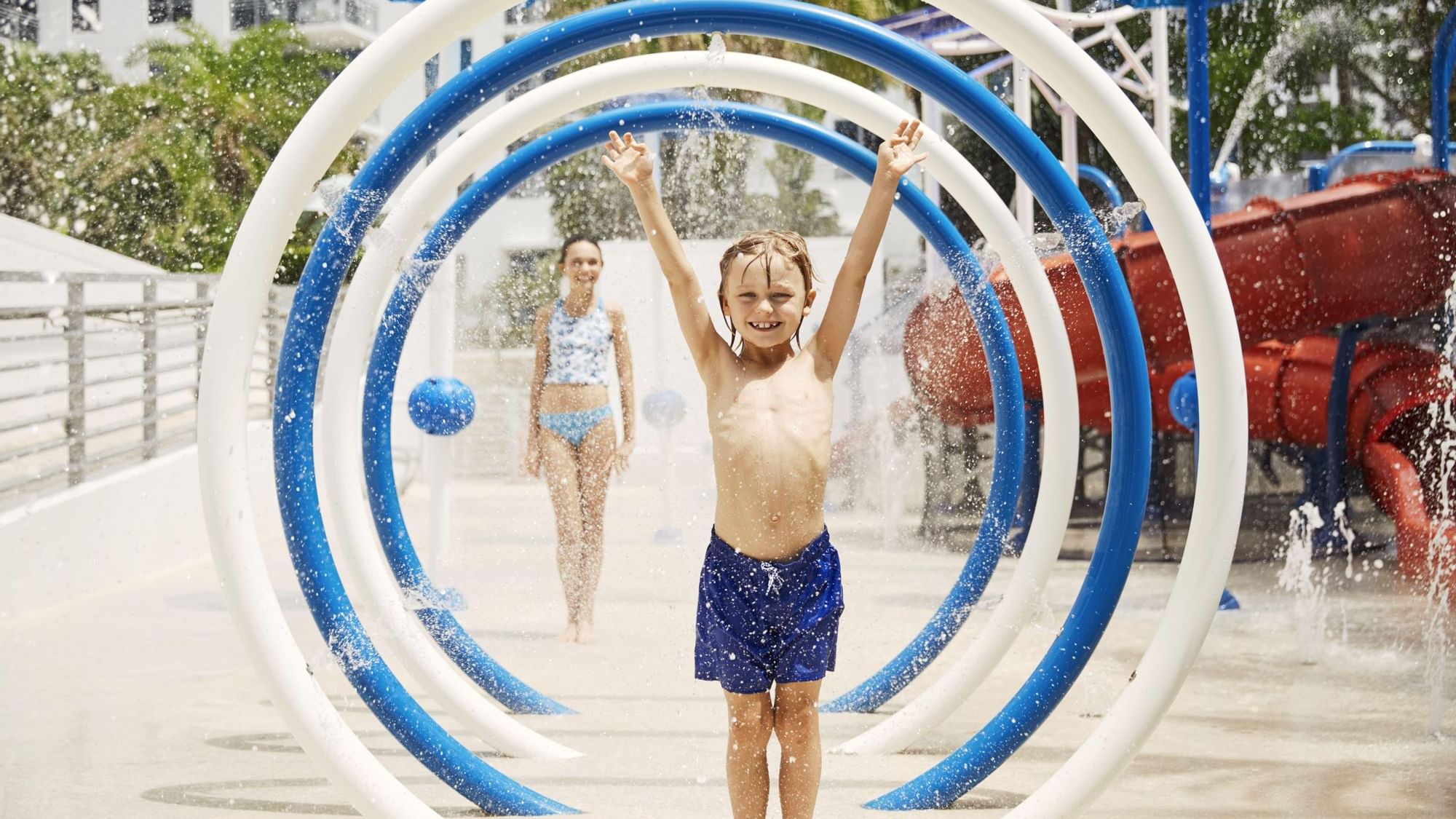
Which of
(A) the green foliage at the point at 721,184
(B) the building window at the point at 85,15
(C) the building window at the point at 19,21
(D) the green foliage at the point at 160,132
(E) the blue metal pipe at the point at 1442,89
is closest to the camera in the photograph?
(E) the blue metal pipe at the point at 1442,89

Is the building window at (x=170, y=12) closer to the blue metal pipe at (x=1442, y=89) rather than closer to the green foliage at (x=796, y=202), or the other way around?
the green foliage at (x=796, y=202)

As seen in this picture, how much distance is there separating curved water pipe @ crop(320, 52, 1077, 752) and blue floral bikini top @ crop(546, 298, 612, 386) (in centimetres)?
178

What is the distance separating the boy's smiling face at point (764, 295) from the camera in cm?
318

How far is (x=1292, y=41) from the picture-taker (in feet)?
106

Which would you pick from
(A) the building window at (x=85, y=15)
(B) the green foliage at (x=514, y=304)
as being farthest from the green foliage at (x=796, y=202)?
(A) the building window at (x=85, y=15)

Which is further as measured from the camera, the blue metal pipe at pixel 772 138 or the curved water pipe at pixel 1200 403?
the blue metal pipe at pixel 772 138

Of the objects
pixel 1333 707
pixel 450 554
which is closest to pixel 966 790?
pixel 1333 707

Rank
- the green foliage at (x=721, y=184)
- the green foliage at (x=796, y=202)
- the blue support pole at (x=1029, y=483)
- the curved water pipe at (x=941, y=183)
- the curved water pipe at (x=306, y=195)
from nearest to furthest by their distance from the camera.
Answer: the curved water pipe at (x=306, y=195) → the curved water pipe at (x=941, y=183) → the blue support pole at (x=1029, y=483) → the green foliage at (x=721, y=184) → the green foliage at (x=796, y=202)

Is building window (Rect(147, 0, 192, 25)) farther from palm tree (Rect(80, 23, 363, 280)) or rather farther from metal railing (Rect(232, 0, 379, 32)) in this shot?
metal railing (Rect(232, 0, 379, 32))

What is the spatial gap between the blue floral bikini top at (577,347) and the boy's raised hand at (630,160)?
2.83 m

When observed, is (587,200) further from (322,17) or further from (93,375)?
(322,17)

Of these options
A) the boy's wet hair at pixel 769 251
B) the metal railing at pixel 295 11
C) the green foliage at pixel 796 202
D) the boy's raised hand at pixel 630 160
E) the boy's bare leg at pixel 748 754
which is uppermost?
the metal railing at pixel 295 11

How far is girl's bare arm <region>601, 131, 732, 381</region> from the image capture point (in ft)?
10.5

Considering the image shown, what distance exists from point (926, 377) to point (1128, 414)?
565cm
